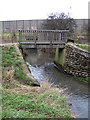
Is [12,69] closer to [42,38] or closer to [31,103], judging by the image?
[31,103]

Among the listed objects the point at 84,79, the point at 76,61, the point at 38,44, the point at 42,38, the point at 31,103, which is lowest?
the point at 84,79

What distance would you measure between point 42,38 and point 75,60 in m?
3.32

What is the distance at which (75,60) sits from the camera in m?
11.9

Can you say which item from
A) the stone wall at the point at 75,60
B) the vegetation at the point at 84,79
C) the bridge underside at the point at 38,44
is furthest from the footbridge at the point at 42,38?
the vegetation at the point at 84,79

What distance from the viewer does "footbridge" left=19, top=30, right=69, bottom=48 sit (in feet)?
39.5

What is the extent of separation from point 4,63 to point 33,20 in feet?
48.7

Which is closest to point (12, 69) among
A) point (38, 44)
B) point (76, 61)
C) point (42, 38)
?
point (38, 44)

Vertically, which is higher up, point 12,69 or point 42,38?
point 42,38

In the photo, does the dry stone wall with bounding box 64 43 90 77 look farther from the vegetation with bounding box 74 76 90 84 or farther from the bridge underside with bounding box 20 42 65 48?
the bridge underside with bounding box 20 42 65 48

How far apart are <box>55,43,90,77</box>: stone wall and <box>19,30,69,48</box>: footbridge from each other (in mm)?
884

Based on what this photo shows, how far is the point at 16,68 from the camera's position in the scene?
7.99m

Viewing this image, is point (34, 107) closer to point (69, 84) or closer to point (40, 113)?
point (40, 113)

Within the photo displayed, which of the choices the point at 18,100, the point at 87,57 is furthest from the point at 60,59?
the point at 18,100

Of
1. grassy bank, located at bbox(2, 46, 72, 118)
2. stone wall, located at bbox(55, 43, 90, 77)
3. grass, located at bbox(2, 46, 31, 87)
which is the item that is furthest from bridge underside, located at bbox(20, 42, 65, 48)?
grassy bank, located at bbox(2, 46, 72, 118)
